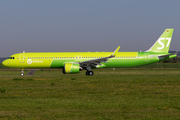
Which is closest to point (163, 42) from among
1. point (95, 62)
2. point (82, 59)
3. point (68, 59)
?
point (95, 62)

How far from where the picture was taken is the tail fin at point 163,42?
127 feet

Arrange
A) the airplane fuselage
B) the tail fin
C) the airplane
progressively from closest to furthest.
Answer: the airplane, the airplane fuselage, the tail fin

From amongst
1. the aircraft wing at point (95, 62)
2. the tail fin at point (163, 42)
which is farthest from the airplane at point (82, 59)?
the tail fin at point (163, 42)

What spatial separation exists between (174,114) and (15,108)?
7.23 m

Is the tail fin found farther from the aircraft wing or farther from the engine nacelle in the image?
the engine nacelle

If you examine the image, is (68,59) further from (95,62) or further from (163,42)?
(163,42)

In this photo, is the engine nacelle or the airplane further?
the airplane

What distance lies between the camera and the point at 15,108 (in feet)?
36.9

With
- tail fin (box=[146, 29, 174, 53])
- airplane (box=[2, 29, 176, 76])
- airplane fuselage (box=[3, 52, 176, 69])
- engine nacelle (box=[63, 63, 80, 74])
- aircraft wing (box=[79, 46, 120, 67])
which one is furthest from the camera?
tail fin (box=[146, 29, 174, 53])

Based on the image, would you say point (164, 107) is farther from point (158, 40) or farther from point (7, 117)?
point (158, 40)

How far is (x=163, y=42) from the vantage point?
38.8 meters

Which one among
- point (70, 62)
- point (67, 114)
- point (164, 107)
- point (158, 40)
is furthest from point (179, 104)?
point (158, 40)

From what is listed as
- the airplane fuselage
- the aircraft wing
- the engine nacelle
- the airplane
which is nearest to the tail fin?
the airplane

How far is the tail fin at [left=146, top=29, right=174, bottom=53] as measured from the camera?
127 feet
